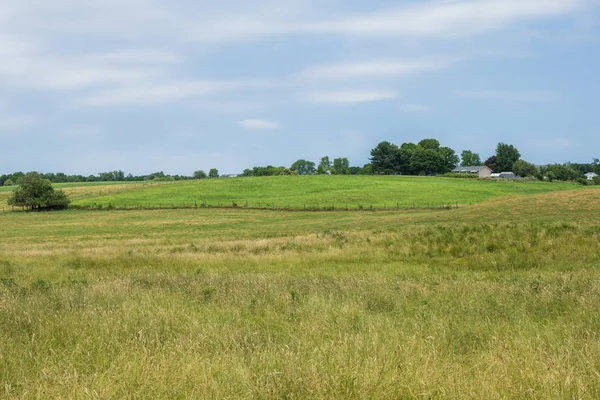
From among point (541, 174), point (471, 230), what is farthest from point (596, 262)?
point (541, 174)

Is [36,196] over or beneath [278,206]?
over

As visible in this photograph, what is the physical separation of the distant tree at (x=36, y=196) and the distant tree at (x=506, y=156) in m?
161

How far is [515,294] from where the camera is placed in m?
8.29

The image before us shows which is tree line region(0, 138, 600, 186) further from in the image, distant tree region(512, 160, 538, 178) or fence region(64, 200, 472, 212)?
fence region(64, 200, 472, 212)

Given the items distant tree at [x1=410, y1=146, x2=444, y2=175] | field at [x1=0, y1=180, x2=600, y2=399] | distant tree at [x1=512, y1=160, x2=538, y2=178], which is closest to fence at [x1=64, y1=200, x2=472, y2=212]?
field at [x1=0, y1=180, x2=600, y2=399]

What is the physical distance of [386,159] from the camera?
536 ft

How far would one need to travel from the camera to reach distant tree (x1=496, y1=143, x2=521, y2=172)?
616ft

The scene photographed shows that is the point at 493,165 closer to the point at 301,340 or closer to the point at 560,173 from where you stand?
the point at 560,173

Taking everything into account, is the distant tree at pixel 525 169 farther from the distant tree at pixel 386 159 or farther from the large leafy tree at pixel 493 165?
the large leafy tree at pixel 493 165

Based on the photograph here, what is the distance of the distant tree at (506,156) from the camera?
187875 millimetres

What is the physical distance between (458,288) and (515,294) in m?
1.23

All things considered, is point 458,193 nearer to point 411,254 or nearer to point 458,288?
point 411,254

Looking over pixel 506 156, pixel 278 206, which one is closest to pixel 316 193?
pixel 278 206

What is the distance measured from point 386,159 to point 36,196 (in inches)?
4358
